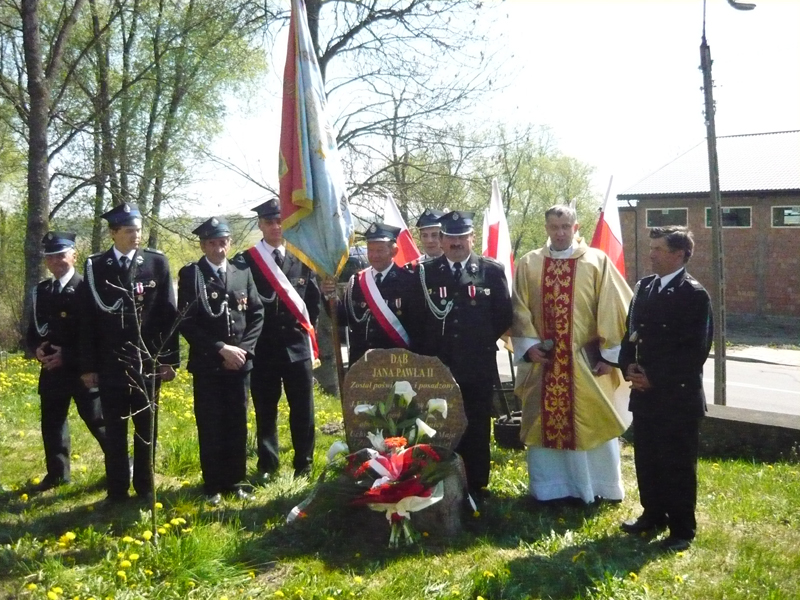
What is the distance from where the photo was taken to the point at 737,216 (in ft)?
84.3

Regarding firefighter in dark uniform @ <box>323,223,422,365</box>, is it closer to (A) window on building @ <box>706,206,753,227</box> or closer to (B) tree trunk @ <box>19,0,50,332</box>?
(B) tree trunk @ <box>19,0,50,332</box>

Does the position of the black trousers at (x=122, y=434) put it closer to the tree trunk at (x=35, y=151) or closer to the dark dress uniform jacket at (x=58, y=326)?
the dark dress uniform jacket at (x=58, y=326)

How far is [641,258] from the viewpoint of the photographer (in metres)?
27.8

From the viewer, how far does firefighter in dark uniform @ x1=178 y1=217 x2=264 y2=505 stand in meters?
5.04

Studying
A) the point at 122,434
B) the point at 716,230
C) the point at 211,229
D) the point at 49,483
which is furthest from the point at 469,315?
the point at 716,230

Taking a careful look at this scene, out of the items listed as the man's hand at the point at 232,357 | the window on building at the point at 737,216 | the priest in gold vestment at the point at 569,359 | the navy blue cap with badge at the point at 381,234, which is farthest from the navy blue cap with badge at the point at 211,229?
the window on building at the point at 737,216

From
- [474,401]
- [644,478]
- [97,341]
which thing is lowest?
[644,478]

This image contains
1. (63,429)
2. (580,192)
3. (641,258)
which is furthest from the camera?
(580,192)

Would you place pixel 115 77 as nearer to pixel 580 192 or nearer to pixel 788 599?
pixel 788 599

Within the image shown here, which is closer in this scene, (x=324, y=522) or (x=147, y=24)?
(x=324, y=522)

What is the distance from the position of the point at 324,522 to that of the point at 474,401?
50.6 inches

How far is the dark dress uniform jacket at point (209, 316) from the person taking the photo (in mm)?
5027

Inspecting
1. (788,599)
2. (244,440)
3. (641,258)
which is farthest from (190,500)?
(641,258)

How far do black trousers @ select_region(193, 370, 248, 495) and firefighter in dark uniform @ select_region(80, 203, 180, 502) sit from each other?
0.30 metres
